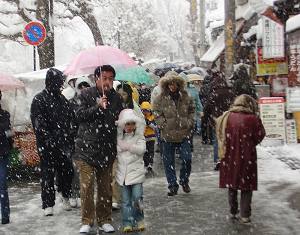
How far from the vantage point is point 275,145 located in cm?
1279

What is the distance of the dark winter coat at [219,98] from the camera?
9977 mm

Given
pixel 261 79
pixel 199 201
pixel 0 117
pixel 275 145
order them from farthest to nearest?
pixel 261 79, pixel 275 145, pixel 199 201, pixel 0 117

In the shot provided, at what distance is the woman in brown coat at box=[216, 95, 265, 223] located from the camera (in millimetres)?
6426

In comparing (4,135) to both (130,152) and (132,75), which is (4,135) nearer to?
(130,152)

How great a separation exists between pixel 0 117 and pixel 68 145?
3.27ft

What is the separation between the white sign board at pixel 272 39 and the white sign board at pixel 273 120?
1623mm

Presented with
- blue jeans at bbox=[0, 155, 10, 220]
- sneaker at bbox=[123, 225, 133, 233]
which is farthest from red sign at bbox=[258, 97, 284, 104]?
blue jeans at bbox=[0, 155, 10, 220]

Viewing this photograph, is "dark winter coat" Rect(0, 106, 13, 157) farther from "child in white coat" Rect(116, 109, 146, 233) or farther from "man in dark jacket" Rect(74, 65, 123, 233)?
"child in white coat" Rect(116, 109, 146, 233)

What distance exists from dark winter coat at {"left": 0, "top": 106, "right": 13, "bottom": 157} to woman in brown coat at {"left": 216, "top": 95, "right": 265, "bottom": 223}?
8.89ft

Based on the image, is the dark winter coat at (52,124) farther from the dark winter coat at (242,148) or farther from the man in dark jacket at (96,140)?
the dark winter coat at (242,148)

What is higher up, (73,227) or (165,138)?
(165,138)

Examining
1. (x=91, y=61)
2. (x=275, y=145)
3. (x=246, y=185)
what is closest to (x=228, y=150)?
(x=246, y=185)

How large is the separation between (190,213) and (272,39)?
846 centimetres

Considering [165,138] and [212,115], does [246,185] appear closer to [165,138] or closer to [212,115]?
[165,138]
